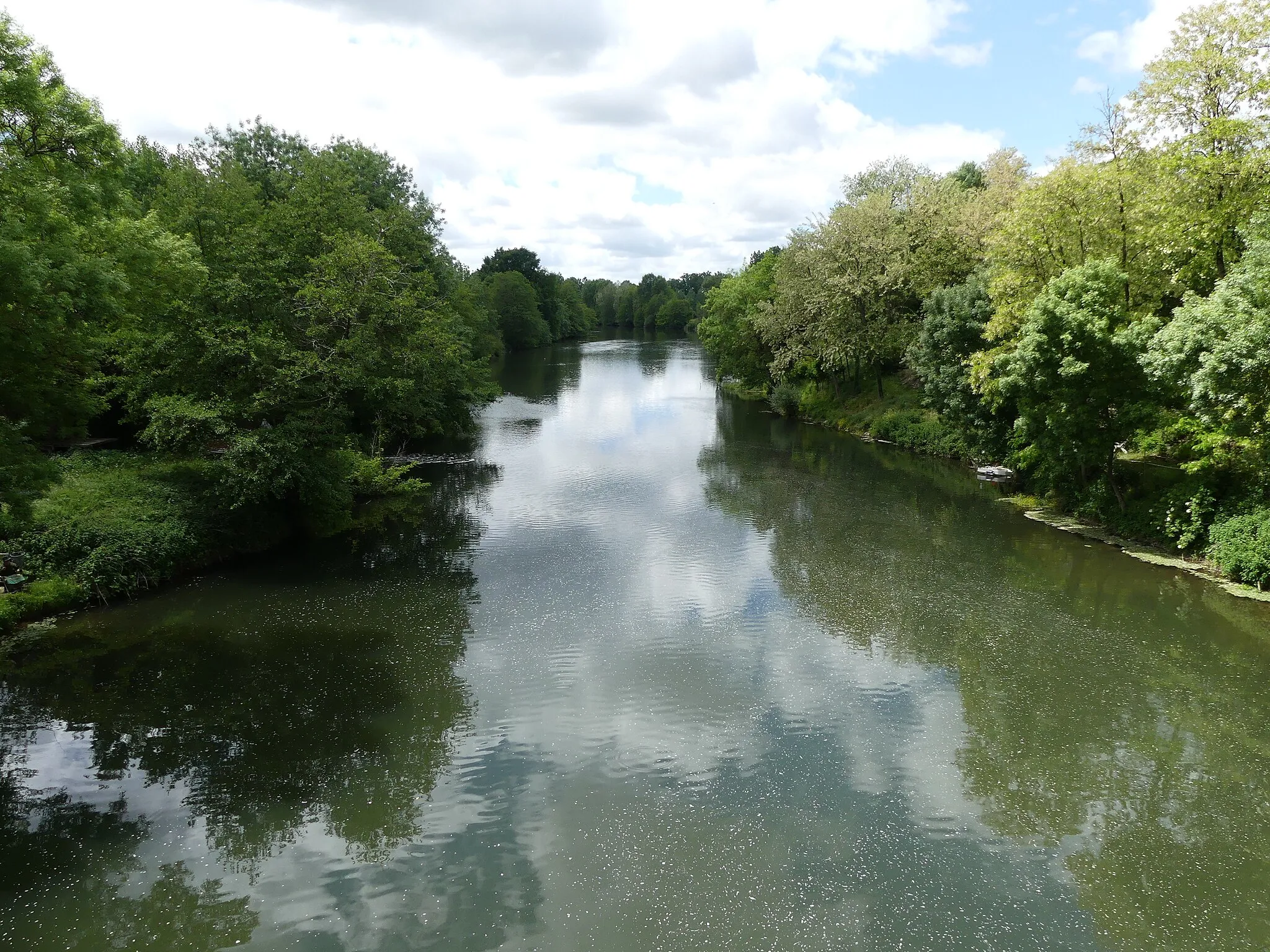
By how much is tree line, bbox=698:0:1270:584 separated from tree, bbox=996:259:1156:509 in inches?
2.1

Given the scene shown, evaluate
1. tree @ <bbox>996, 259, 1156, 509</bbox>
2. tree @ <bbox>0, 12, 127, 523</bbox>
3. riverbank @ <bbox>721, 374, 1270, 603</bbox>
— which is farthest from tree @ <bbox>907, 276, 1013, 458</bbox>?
tree @ <bbox>0, 12, 127, 523</bbox>

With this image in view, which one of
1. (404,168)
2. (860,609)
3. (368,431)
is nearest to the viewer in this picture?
(860,609)

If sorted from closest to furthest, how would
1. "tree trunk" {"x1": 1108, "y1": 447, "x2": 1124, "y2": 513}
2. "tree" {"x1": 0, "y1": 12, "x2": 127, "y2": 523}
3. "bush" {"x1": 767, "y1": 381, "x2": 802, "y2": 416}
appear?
"tree" {"x1": 0, "y1": 12, "x2": 127, "y2": 523}, "tree trunk" {"x1": 1108, "y1": 447, "x2": 1124, "y2": 513}, "bush" {"x1": 767, "y1": 381, "x2": 802, "y2": 416}

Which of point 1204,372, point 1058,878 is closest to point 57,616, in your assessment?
point 1058,878

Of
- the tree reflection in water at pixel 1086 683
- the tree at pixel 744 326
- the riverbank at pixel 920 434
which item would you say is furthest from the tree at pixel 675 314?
the tree reflection in water at pixel 1086 683

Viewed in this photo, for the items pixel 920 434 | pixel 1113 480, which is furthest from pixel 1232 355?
pixel 920 434

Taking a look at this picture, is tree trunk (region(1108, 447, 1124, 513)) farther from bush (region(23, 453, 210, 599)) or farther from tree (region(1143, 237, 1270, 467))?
bush (region(23, 453, 210, 599))

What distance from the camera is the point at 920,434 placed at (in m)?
36.0

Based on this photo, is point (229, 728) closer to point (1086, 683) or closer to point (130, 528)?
point (130, 528)

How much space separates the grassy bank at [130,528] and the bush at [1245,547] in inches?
912

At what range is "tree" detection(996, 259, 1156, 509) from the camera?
19.9m

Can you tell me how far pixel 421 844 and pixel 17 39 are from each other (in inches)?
537

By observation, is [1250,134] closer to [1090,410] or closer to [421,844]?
[1090,410]

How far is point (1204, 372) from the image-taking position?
16.2 meters
